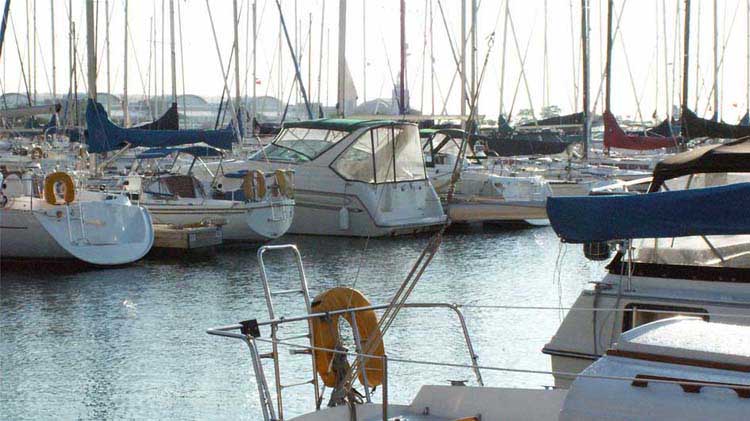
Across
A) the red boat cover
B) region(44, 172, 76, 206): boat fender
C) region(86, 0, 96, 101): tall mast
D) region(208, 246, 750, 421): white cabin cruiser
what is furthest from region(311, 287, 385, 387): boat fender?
the red boat cover

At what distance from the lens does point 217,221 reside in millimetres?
27609

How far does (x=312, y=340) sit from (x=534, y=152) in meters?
30.5

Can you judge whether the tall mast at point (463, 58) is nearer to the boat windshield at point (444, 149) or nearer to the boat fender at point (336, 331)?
the boat windshield at point (444, 149)

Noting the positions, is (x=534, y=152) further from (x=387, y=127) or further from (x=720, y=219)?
(x=720, y=219)

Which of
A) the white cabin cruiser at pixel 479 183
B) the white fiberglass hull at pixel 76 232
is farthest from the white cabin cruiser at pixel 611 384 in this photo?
the white cabin cruiser at pixel 479 183

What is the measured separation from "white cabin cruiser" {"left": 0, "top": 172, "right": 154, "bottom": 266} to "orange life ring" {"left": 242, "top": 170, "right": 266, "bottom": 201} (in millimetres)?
2970

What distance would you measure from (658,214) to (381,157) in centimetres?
2150

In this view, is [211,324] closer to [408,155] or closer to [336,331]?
[336,331]

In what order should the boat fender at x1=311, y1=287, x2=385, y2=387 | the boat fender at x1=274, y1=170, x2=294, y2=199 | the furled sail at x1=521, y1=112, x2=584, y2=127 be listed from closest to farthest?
the boat fender at x1=311, y1=287, x2=385, y2=387
the boat fender at x1=274, y1=170, x2=294, y2=199
the furled sail at x1=521, y1=112, x2=584, y2=127

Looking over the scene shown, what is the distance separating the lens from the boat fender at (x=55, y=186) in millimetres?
23781

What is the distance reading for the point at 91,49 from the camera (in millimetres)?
28578

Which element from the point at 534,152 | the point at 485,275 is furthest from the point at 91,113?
the point at 534,152

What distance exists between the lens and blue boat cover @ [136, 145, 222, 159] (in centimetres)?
2983

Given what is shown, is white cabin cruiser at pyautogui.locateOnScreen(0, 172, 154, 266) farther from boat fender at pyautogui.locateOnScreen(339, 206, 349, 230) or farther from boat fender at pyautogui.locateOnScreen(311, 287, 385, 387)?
boat fender at pyautogui.locateOnScreen(311, 287, 385, 387)
